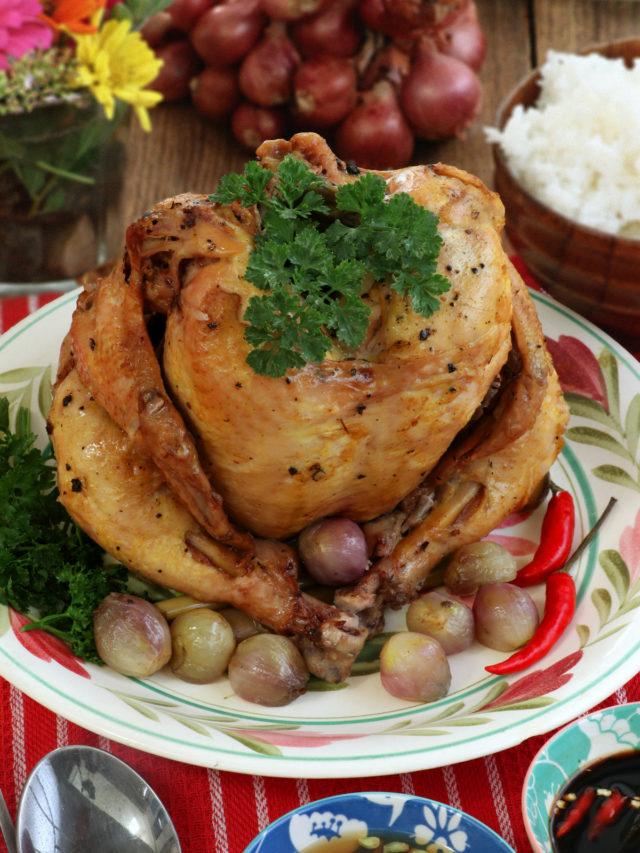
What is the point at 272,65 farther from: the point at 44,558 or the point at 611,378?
the point at 44,558

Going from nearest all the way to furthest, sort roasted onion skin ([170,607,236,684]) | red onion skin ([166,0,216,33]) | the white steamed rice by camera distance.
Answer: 1. roasted onion skin ([170,607,236,684])
2. the white steamed rice
3. red onion skin ([166,0,216,33])

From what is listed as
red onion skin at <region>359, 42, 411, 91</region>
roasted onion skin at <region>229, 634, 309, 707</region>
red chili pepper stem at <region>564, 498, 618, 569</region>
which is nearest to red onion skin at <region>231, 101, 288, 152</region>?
red onion skin at <region>359, 42, 411, 91</region>

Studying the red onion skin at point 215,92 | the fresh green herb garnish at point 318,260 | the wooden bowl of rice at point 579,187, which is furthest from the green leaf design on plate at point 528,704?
the red onion skin at point 215,92

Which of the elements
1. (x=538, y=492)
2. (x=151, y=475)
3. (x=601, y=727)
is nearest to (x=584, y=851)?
(x=601, y=727)

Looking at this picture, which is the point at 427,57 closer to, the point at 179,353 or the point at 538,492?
the point at 538,492

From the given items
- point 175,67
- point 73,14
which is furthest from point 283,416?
point 175,67

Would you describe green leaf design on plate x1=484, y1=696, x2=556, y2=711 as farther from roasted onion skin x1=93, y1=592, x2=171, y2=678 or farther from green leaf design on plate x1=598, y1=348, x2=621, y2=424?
green leaf design on plate x1=598, y1=348, x2=621, y2=424
